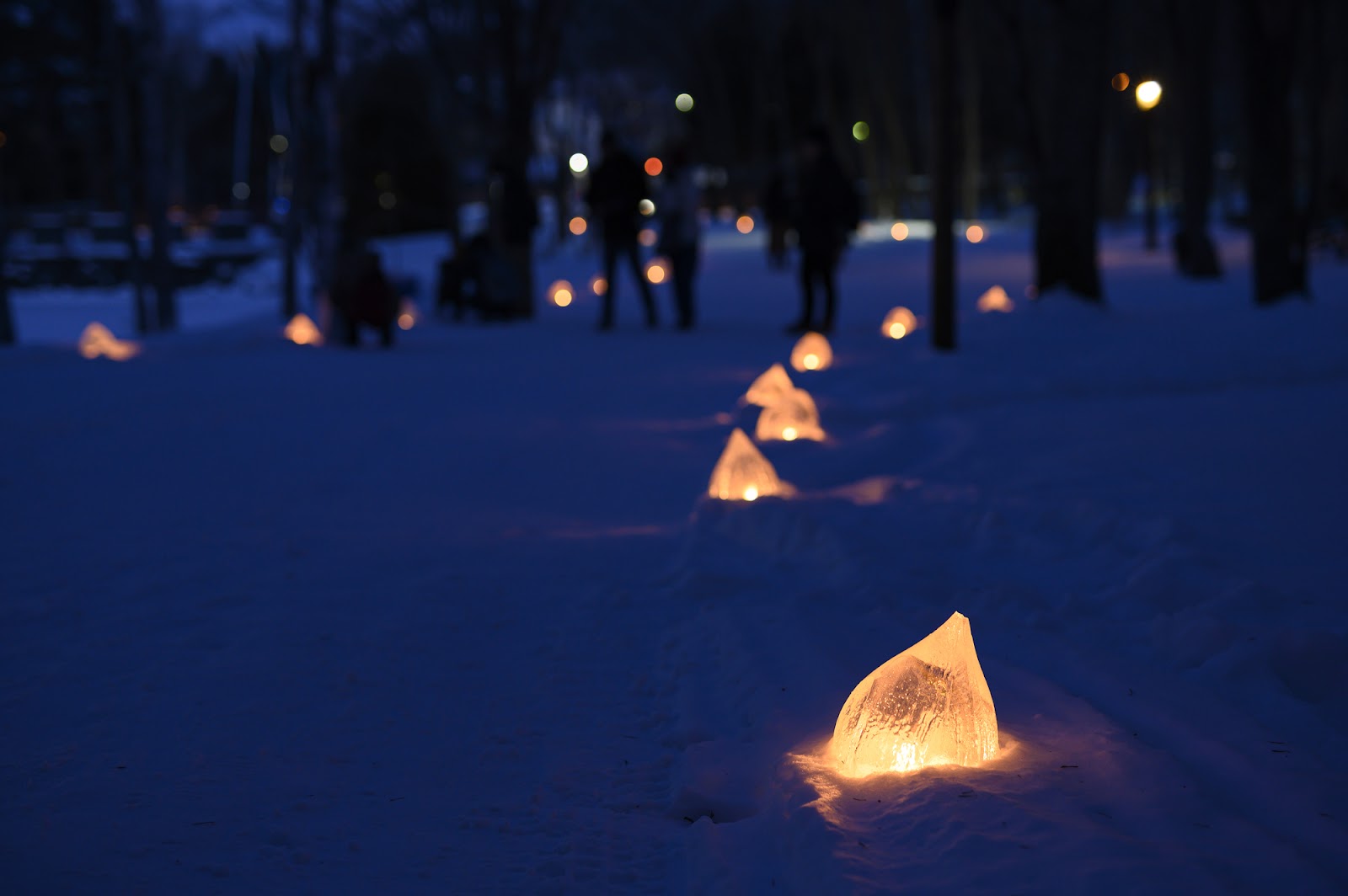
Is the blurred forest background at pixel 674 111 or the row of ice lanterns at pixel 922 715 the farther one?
the blurred forest background at pixel 674 111

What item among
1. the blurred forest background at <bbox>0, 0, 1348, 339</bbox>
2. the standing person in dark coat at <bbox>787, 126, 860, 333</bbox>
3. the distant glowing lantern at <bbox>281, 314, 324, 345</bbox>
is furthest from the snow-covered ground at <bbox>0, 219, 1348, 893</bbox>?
the distant glowing lantern at <bbox>281, 314, 324, 345</bbox>

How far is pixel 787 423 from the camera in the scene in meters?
8.30

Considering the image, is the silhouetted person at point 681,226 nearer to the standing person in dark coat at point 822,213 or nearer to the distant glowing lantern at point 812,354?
the standing person in dark coat at point 822,213

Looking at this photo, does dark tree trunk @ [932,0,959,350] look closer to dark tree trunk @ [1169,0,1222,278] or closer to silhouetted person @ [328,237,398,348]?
silhouetted person @ [328,237,398,348]

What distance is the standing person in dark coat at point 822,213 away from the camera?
1412 cm

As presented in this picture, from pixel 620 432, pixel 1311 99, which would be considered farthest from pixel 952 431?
pixel 1311 99

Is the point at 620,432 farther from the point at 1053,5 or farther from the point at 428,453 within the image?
the point at 1053,5

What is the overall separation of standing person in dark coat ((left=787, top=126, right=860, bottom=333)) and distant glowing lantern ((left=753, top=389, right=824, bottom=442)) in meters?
6.12

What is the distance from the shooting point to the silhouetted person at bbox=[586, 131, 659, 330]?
15.9 meters

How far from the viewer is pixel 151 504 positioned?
21.8ft

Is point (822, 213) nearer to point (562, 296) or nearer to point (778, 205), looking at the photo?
point (562, 296)

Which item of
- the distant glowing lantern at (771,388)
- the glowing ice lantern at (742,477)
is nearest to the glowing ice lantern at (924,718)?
the glowing ice lantern at (742,477)

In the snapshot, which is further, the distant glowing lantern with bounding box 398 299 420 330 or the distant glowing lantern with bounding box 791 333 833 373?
the distant glowing lantern with bounding box 398 299 420 330

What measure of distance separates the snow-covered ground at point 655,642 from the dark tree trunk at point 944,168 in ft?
7.03
